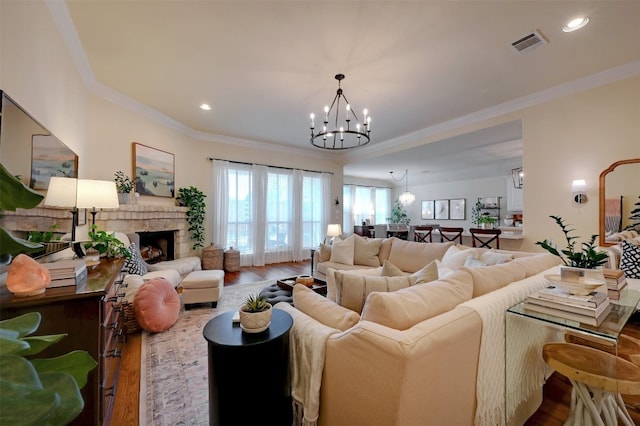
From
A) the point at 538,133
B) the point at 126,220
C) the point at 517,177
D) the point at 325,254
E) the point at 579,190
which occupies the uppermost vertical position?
the point at 538,133

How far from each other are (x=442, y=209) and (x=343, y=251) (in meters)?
6.97

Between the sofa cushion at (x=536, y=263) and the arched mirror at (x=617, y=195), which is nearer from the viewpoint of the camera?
the sofa cushion at (x=536, y=263)

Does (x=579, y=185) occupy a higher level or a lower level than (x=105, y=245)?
higher

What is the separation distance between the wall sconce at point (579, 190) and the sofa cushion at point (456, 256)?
69.3 inches

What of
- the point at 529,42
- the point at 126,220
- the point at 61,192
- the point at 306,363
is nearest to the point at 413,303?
the point at 306,363

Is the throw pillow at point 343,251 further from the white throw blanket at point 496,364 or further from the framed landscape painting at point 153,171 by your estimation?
the framed landscape painting at point 153,171

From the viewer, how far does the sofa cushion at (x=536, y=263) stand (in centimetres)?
206

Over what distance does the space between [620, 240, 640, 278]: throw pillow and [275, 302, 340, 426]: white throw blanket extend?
351 centimetres

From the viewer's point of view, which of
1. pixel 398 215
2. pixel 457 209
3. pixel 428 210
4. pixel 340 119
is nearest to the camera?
pixel 340 119

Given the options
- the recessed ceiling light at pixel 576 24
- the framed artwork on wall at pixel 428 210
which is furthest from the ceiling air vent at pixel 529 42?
the framed artwork on wall at pixel 428 210

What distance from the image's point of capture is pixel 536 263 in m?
2.19

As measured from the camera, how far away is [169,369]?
213cm

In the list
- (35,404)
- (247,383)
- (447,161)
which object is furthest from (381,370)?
(447,161)

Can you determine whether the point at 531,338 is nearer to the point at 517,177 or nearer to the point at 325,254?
the point at 325,254
